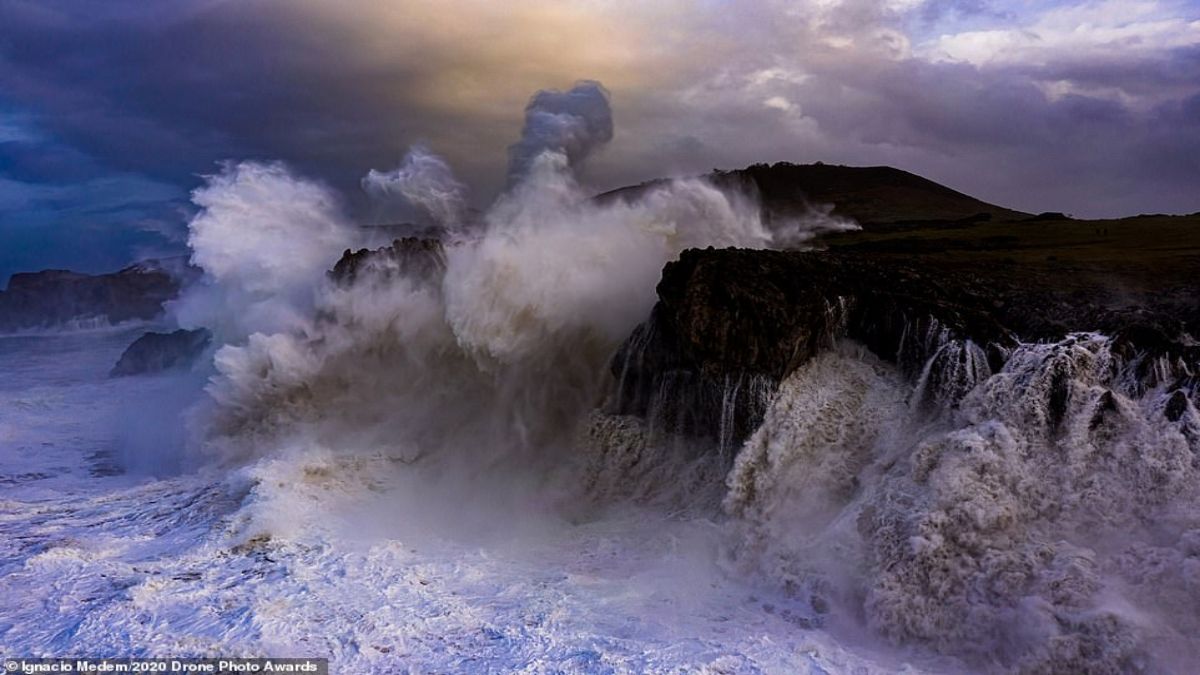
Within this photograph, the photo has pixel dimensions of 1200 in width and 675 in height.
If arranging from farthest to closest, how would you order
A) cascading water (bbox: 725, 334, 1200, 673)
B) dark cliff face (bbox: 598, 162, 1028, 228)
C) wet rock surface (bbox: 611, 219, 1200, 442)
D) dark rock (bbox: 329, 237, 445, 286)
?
dark cliff face (bbox: 598, 162, 1028, 228) → dark rock (bbox: 329, 237, 445, 286) → wet rock surface (bbox: 611, 219, 1200, 442) → cascading water (bbox: 725, 334, 1200, 673)

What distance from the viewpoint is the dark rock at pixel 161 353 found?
31.8 meters

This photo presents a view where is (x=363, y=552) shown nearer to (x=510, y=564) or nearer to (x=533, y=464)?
(x=510, y=564)

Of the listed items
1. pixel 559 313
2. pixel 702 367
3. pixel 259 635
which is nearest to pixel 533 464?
pixel 559 313

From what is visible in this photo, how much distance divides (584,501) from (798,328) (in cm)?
491

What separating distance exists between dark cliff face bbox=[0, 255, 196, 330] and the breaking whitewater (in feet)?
153

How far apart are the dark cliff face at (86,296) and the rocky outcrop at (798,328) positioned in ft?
177

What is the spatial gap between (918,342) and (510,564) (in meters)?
7.56

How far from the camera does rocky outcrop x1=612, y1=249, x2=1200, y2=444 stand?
11578 millimetres

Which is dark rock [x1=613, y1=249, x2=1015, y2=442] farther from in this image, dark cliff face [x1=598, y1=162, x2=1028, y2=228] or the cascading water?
dark cliff face [x1=598, y1=162, x2=1028, y2=228]

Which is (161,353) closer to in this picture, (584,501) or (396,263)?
(396,263)

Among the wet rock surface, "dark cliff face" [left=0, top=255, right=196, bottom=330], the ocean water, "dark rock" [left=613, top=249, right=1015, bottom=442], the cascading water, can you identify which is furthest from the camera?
"dark cliff face" [left=0, top=255, right=196, bottom=330]

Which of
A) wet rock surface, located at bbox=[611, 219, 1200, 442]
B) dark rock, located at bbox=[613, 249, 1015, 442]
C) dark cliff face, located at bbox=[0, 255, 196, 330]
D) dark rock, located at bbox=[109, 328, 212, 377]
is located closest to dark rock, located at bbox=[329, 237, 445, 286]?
wet rock surface, located at bbox=[611, 219, 1200, 442]

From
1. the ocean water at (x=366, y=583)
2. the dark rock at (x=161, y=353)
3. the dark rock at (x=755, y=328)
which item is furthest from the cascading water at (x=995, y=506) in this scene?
the dark rock at (x=161, y=353)

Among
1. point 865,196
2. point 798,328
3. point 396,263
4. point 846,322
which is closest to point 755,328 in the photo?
point 798,328
